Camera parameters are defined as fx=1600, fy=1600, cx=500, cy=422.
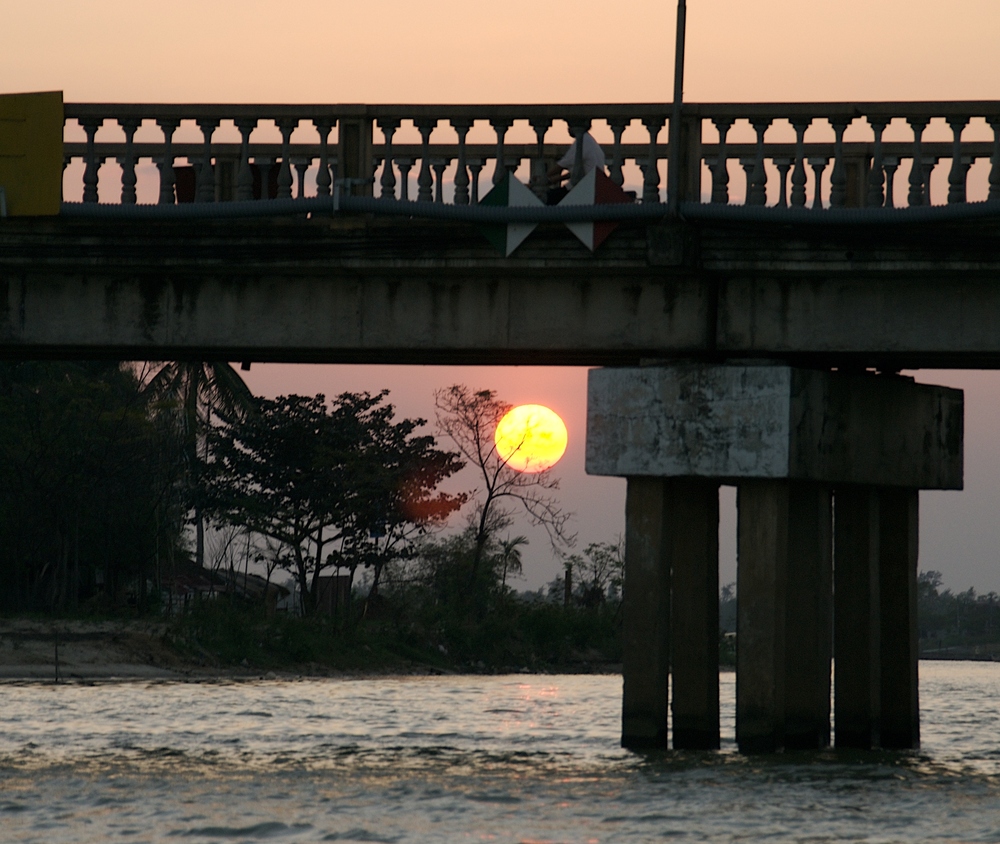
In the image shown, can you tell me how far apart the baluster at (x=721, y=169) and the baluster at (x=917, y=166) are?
197 centimetres

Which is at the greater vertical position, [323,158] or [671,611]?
[323,158]

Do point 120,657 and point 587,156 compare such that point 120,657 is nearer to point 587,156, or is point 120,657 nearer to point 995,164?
point 587,156

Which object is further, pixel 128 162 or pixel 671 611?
pixel 671 611

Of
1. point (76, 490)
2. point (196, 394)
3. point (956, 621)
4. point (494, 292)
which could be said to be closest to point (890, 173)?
point (494, 292)

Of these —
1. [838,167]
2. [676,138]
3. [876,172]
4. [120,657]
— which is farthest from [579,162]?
[120,657]

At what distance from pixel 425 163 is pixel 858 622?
311 inches

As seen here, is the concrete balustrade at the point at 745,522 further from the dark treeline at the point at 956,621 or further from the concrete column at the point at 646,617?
the dark treeline at the point at 956,621

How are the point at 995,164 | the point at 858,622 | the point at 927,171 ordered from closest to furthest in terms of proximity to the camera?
the point at 995,164 < the point at 927,171 < the point at 858,622

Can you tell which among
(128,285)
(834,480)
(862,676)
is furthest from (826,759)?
(128,285)

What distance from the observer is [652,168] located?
58.6 feet

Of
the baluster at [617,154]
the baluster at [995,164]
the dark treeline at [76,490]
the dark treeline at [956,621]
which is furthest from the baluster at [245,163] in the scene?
the dark treeline at [956,621]

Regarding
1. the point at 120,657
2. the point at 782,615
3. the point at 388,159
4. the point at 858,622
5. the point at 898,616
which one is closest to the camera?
the point at 782,615

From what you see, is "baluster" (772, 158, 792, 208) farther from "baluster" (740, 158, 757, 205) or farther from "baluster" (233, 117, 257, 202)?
"baluster" (233, 117, 257, 202)

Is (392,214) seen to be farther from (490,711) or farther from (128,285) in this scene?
(490,711)
